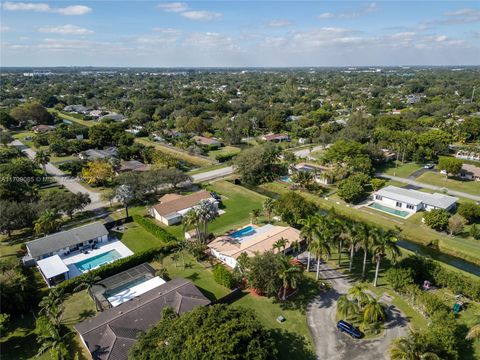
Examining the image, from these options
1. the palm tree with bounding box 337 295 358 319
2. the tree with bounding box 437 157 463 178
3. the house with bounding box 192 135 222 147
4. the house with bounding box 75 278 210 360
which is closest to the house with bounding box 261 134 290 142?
the house with bounding box 192 135 222 147

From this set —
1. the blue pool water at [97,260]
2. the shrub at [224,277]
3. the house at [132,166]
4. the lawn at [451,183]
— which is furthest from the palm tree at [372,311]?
the house at [132,166]

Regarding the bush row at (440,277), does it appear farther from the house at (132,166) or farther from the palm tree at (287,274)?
the house at (132,166)

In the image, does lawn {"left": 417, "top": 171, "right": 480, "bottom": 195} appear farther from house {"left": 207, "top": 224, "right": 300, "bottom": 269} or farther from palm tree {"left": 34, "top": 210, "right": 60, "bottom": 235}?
palm tree {"left": 34, "top": 210, "right": 60, "bottom": 235}

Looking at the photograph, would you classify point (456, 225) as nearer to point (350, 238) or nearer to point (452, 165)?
point (350, 238)

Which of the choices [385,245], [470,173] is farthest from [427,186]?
[385,245]

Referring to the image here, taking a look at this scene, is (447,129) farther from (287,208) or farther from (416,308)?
(416,308)

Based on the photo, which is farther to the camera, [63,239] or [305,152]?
[305,152]
